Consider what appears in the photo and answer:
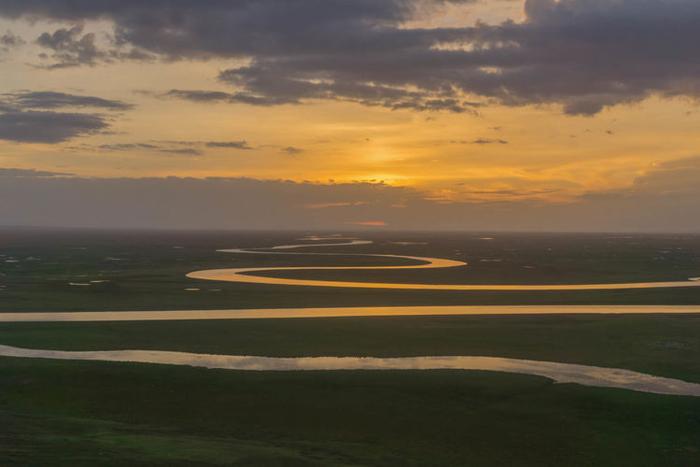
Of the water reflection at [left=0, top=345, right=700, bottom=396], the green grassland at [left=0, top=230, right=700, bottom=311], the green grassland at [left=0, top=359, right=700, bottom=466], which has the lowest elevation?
the green grassland at [left=0, top=359, right=700, bottom=466]

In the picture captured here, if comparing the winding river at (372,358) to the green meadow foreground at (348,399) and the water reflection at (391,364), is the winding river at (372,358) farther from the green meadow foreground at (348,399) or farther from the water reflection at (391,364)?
the green meadow foreground at (348,399)

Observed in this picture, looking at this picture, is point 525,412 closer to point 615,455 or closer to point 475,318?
point 615,455

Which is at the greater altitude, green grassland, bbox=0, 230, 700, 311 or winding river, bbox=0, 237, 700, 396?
green grassland, bbox=0, 230, 700, 311

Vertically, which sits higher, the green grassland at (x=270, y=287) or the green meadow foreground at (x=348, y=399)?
the green grassland at (x=270, y=287)

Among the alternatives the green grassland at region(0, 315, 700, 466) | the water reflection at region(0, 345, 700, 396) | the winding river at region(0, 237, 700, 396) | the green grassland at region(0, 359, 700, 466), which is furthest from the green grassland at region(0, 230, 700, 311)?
the green grassland at region(0, 359, 700, 466)

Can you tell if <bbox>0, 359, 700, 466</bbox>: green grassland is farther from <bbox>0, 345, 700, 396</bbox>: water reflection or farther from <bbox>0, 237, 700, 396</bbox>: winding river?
<bbox>0, 237, 700, 396</bbox>: winding river

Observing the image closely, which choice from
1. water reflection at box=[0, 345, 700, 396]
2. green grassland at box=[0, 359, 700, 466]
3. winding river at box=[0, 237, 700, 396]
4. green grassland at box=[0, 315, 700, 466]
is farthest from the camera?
winding river at box=[0, 237, 700, 396]

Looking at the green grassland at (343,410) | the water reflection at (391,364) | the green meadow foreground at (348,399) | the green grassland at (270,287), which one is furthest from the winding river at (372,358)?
the green grassland at (270,287)

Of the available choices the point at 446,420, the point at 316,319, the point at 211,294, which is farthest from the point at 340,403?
the point at 211,294
